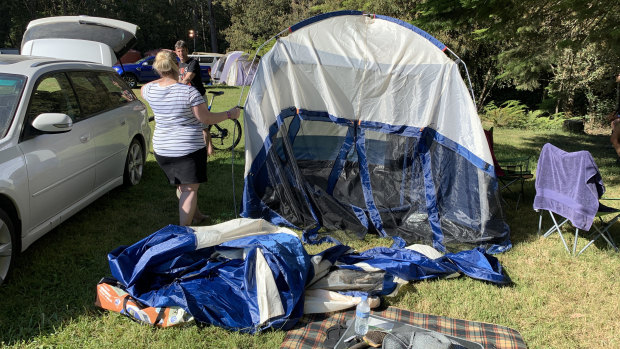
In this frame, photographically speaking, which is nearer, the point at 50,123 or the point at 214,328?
the point at 214,328

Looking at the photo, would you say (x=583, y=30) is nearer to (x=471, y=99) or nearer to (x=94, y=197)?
(x=471, y=99)

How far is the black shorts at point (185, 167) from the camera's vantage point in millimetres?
4051

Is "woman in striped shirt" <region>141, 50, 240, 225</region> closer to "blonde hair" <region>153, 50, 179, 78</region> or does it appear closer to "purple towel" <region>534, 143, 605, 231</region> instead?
"blonde hair" <region>153, 50, 179, 78</region>

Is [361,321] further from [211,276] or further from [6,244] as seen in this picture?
[6,244]

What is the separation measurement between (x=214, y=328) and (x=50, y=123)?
6.40 ft

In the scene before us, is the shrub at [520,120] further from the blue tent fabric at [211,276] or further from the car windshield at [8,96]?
the car windshield at [8,96]

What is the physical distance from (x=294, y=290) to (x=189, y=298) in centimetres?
69

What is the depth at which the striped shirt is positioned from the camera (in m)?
3.86

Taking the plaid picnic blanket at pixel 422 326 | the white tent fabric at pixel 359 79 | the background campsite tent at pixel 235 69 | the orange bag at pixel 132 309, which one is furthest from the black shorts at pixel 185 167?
the background campsite tent at pixel 235 69

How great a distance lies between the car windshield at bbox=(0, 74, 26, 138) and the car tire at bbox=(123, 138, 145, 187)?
1.71m

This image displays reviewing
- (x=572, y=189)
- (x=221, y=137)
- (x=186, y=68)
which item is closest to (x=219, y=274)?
(x=572, y=189)

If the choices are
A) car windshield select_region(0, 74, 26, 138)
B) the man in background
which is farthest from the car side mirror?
the man in background

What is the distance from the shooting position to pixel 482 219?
4.38 meters

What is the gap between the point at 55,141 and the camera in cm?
372
